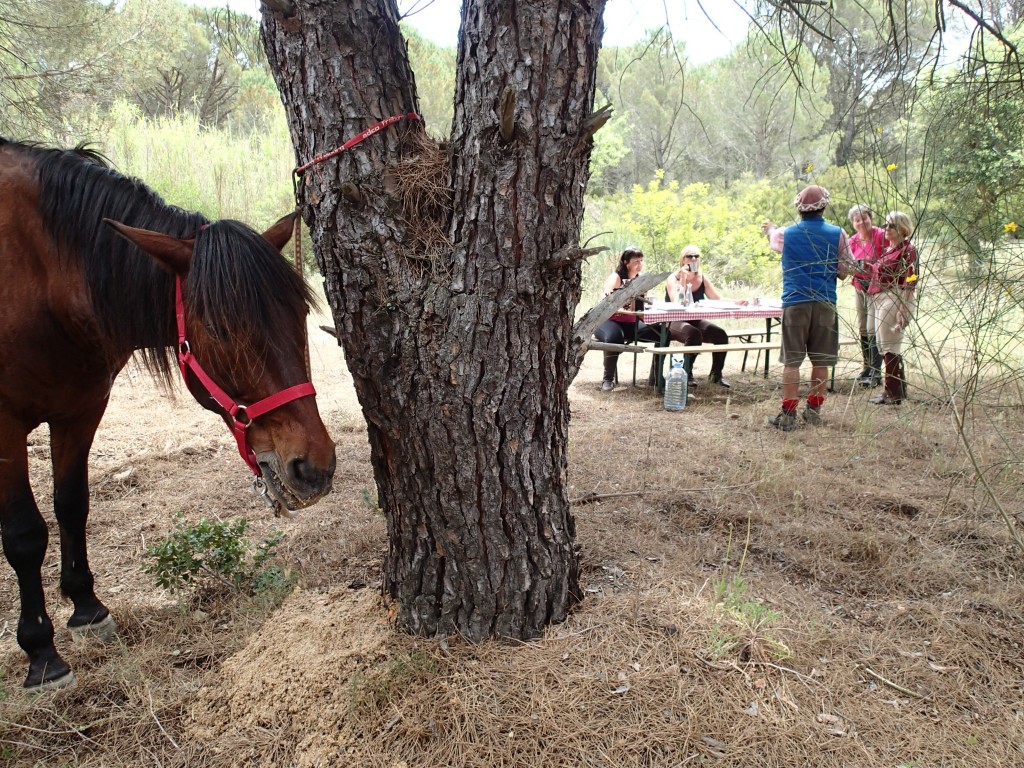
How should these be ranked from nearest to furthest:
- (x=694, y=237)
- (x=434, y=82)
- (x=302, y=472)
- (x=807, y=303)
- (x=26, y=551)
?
(x=302, y=472)
(x=26, y=551)
(x=807, y=303)
(x=694, y=237)
(x=434, y=82)

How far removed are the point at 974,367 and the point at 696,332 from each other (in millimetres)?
4004

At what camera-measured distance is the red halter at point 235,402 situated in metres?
1.73

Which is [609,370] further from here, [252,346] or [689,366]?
[252,346]

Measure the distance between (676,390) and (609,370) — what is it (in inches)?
38.4

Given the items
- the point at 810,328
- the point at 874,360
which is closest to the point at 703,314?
the point at 810,328

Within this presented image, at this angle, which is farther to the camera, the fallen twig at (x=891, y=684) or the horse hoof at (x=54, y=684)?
the horse hoof at (x=54, y=684)

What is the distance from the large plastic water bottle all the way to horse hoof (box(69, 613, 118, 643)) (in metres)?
4.49

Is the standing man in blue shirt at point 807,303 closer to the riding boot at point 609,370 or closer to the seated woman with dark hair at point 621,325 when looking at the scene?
the seated woman with dark hair at point 621,325

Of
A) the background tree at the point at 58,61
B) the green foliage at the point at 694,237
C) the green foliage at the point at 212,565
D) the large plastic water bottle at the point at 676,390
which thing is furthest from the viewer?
the green foliage at the point at 694,237

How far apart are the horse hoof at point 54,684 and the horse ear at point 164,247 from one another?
1.40 meters

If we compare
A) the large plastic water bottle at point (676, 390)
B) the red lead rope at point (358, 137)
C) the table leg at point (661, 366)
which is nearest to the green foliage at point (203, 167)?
the table leg at point (661, 366)

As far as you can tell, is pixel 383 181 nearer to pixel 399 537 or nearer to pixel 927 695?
pixel 399 537

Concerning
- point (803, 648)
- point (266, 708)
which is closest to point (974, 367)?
point (803, 648)

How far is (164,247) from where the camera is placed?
1.76 m
